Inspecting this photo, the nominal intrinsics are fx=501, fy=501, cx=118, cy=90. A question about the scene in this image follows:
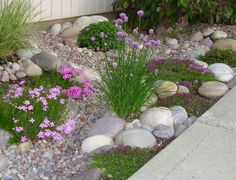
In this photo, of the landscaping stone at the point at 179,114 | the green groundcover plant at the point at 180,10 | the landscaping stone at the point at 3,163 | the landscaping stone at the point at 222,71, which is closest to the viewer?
the landscaping stone at the point at 3,163

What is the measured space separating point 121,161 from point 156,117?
2.55 ft

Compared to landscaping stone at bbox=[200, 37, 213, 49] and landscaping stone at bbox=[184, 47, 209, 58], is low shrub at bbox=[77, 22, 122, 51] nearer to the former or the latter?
landscaping stone at bbox=[184, 47, 209, 58]

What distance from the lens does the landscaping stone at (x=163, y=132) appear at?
375 centimetres

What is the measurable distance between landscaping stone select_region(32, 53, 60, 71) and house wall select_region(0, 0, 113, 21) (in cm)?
→ 147

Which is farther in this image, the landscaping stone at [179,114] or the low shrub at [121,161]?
the landscaping stone at [179,114]

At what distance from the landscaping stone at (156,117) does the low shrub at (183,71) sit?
31.1 inches

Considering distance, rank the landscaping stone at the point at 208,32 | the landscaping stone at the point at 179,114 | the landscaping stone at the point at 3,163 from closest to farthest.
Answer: the landscaping stone at the point at 3,163 < the landscaping stone at the point at 179,114 < the landscaping stone at the point at 208,32

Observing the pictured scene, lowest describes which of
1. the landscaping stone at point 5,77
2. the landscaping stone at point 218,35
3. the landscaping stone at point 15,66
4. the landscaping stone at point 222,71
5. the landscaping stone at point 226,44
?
the landscaping stone at point 218,35

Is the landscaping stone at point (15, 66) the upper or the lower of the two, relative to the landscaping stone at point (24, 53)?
lower

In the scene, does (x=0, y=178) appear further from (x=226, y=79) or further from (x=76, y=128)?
(x=226, y=79)

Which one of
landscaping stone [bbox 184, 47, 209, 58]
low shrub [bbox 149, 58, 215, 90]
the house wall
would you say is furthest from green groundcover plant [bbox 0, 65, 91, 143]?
the house wall

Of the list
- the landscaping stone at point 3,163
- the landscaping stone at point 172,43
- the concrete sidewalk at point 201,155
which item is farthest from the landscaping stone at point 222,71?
the landscaping stone at point 3,163

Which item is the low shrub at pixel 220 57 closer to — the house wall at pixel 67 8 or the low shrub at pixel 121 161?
the house wall at pixel 67 8

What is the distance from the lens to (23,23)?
5094mm
